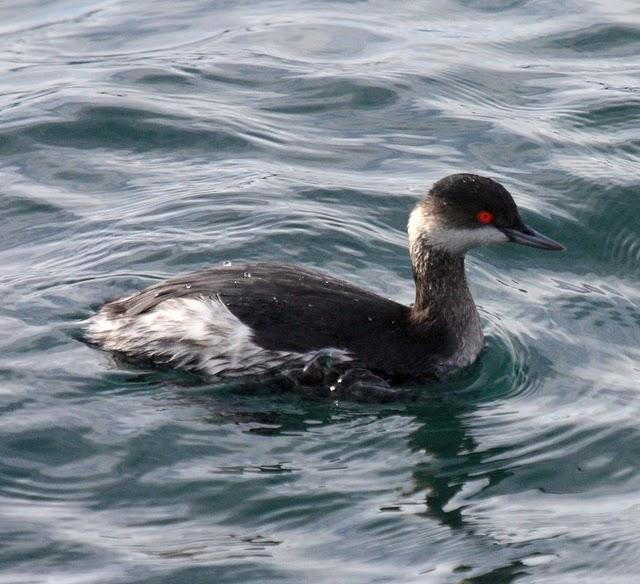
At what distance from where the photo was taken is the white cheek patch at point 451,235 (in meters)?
7.72

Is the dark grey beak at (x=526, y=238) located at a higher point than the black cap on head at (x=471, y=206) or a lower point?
lower

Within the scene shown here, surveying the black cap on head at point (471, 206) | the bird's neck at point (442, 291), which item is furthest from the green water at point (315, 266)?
the black cap on head at point (471, 206)

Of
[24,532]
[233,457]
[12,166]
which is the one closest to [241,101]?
[12,166]

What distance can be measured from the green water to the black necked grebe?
171 millimetres

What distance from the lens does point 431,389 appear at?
24.8ft

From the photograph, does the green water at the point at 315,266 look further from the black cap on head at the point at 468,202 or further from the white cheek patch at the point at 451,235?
the black cap on head at the point at 468,202

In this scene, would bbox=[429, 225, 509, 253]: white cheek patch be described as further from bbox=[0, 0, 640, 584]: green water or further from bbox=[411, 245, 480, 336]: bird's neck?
bbox=[0, 0, 640, 584]: green water

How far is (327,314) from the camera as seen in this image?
7367 mm

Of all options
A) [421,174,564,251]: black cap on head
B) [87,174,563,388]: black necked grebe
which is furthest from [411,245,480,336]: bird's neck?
[421,174,564,251]: black cap on head

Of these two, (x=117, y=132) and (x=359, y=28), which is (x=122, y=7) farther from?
(x=117, y=132)

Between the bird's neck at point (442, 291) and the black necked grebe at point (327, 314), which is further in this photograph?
the bird's neck at point (442, 291)

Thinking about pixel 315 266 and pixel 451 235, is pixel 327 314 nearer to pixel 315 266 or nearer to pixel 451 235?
pixel 451 235

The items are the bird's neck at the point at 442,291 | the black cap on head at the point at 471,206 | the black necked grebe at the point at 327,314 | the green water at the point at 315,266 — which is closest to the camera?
the green water at the point at 315,266

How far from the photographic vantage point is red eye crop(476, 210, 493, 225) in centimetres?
768
